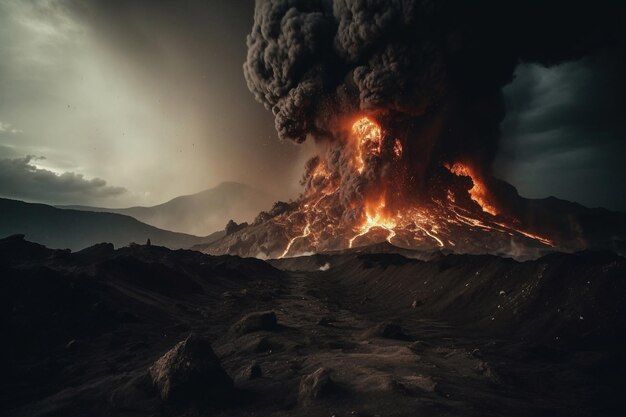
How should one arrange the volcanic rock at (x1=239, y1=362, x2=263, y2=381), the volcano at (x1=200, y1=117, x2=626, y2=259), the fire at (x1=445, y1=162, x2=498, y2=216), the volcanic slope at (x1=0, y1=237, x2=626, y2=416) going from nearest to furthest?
the volcanic slope at (x1=0, y1=237, x2=626, y2=416)
the volcanic rock at (x1=239, y1=362, x2=263, y2=381)
the volcano at (x1=200, y1=117, x2=626, y2=259)
the fire at (x1=445, y1=162, x2=498, y2=216)

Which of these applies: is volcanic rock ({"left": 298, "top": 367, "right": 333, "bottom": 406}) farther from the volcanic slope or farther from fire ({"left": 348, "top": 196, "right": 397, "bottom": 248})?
fire ({"left": 348, "top": 196, "right": 397, "bottom": 248})

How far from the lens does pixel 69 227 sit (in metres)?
135

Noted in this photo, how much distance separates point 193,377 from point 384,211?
6763cm

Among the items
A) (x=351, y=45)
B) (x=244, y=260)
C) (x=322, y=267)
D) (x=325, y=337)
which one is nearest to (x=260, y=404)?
(x=325, y=337)

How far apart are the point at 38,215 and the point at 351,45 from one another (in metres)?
132

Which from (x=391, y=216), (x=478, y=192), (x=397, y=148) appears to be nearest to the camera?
(x=391, y=216)

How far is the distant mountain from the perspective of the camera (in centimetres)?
12330

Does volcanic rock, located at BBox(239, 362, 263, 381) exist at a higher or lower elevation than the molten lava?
lower

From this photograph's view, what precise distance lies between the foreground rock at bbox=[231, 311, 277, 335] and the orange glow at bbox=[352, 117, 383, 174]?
63883 mm

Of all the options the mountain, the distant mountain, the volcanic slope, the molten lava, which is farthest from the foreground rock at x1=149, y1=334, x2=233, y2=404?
the distant mountain

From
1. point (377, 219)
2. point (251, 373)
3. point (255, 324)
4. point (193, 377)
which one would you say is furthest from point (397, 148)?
point (193, 377)

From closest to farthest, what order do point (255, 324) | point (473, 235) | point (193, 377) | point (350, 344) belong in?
point (193, 377), point (350, 344), point (255, 324), point (473, 235)

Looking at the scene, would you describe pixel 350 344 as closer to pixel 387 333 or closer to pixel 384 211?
pixel 387 333

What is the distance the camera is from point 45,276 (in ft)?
38.5
